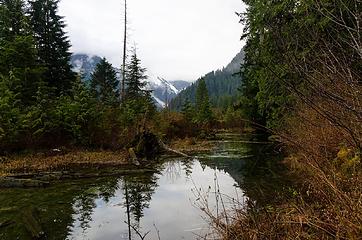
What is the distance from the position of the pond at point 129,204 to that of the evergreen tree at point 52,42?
678 inches

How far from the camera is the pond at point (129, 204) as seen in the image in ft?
27.1

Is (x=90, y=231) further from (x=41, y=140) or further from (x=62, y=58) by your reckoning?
(x=62, y=58)

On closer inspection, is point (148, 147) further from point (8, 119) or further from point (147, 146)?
point (8, 119)

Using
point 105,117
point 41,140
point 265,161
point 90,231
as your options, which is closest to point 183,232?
point 90,231

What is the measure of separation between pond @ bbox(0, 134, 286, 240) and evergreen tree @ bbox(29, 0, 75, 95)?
17.2 meters

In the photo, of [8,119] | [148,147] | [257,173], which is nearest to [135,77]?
[148,147]

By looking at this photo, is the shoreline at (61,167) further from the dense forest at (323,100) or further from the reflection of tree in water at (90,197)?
the dense forest at (323,100)

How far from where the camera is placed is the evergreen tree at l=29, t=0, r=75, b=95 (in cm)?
2958

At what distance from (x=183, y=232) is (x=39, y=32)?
2677 centimetres

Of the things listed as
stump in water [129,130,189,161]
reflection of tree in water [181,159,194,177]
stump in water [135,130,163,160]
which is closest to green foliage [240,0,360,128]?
reflection of tree in water [181,159,194,177]

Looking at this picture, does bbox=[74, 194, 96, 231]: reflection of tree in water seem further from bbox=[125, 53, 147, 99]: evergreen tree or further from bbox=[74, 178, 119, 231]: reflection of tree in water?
bbox=[125, 53, 147, 99]: evergreen tree

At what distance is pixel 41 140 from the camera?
19.2 metres

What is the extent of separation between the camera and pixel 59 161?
17.2 meters

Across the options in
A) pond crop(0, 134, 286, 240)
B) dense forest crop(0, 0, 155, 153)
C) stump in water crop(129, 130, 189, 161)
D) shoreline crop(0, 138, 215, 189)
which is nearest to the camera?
pond crop(0, 134, 286, 240)
